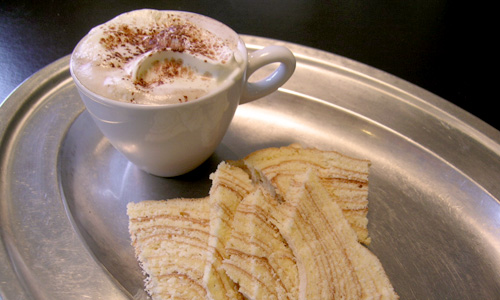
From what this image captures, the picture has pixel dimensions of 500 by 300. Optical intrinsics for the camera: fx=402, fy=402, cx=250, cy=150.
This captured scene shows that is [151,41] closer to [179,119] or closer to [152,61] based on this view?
[152,61]

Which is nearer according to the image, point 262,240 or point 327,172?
point 262,240

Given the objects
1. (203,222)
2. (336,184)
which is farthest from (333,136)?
(203,222)

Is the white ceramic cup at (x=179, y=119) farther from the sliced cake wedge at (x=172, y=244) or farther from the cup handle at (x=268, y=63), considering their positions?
the sliced cake wedge at (x=172, y=244)

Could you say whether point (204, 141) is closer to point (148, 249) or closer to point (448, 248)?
point (148, 249)

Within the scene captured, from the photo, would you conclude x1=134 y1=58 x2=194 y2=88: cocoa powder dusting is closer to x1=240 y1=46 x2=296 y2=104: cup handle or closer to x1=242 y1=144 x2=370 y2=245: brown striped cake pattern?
x1=240 y1=46 x2=296 y2=104: cup handle

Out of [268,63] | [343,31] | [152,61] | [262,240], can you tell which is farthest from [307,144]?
[343,31]

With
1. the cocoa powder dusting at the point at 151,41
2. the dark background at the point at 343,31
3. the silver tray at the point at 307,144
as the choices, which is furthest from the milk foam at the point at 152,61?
the dark background at the point at 343,31
